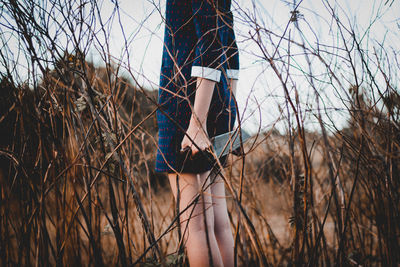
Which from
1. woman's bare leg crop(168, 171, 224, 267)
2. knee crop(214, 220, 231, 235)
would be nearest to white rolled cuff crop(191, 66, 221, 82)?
woman's bare leg crop(168, 171, 224, 267)

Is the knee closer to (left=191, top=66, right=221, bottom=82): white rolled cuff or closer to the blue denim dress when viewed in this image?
the blue denim dress

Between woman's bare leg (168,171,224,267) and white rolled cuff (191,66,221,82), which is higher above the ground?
white rolled cuff (191,66,221,82)

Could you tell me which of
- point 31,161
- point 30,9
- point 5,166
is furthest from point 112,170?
point 5,166

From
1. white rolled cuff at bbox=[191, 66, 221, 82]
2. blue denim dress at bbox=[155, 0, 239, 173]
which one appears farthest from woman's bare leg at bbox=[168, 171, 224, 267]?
white rolled cuff at bbox=[191, 66, 221, 82]

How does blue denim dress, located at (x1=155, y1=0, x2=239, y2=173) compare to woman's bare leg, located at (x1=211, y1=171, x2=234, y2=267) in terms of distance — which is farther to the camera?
woman's bare leg, located at (x1=211, y1=171, x2=234, y2=267)

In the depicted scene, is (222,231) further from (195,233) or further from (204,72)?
(204,72)

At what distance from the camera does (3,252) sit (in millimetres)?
646

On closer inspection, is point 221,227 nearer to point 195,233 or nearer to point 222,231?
point 222,231

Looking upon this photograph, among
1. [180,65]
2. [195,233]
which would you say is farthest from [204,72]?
[195,233]

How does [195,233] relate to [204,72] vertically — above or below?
below

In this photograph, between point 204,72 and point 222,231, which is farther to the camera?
point 222,231

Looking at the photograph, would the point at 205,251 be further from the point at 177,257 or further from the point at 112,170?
the point at 112,170

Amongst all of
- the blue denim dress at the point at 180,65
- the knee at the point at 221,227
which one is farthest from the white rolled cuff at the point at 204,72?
the knee at the point at 221,227

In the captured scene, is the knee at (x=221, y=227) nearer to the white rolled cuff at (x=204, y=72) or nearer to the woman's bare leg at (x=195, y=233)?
the woman's bare leg at (x=195, y=233)
